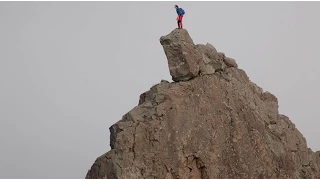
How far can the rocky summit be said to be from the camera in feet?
97.0

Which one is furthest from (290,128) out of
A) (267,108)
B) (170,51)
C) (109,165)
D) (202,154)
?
(109,165)

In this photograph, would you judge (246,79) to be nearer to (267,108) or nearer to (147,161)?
(267,108)

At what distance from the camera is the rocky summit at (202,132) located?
97.0 ft

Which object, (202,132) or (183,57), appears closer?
(202,132)

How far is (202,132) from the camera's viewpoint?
31062 millimetres

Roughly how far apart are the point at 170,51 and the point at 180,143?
8949 millimetres

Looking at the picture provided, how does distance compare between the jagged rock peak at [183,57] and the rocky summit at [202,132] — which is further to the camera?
the jagged rock peak at [183,57]

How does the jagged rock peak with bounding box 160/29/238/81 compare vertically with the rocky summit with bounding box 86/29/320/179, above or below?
above

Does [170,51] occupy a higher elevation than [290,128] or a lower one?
higher

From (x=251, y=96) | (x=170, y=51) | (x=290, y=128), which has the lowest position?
(x=290, y=128)

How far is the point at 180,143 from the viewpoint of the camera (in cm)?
3002

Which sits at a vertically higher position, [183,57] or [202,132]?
[183,57]

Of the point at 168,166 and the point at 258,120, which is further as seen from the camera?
the point at 258,120

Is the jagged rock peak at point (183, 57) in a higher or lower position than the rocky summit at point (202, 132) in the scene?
higher
